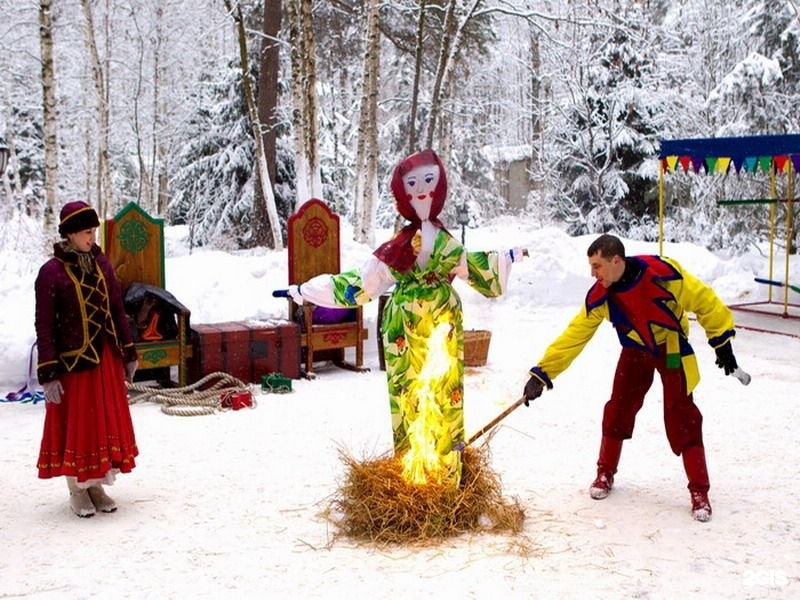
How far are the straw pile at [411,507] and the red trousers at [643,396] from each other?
808 mm

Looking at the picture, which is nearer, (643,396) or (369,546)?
(369,546)

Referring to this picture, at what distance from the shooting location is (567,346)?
4711 millimetres

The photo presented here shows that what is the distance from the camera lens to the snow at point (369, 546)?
12.5ft

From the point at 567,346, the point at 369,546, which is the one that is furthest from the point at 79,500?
the point at 567,346

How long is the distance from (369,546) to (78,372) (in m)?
1.82

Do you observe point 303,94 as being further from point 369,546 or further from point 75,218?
point 369,546

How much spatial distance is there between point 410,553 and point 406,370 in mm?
928

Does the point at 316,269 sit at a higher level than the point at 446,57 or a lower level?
lower

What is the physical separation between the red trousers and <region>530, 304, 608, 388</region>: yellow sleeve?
0.27 meters

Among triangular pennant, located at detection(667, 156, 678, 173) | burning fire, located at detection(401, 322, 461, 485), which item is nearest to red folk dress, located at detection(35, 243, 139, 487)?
burning fire, located at detection(401, 322, 461, 485)

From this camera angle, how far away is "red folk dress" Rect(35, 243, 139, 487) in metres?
4.53

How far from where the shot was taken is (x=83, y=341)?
457 centimetres

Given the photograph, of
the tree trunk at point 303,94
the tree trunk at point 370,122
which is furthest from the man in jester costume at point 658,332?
the tree trunk at point 370,122

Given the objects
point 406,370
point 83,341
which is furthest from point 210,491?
point 406,370
